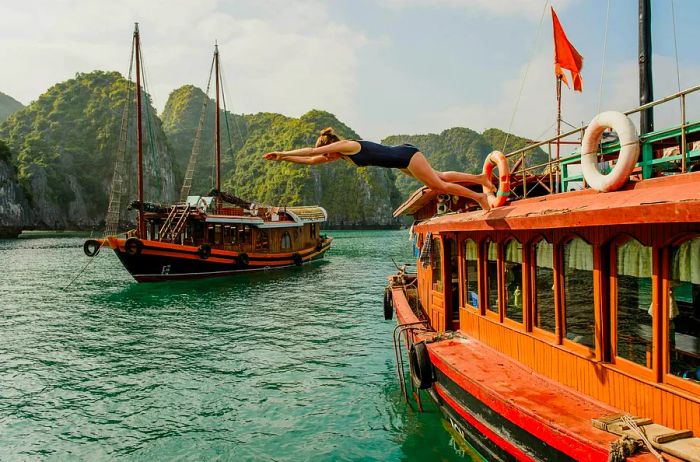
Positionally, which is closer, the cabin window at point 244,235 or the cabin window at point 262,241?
the cabin window at point 244,235

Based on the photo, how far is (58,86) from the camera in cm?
13450

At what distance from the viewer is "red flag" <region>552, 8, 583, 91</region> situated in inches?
557

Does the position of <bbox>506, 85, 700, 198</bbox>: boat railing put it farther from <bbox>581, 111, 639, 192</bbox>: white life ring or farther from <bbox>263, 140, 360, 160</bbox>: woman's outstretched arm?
<bbox>263, 140, 360, 160</bbox>: woman's outstretched arm

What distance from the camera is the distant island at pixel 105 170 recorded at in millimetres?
101812

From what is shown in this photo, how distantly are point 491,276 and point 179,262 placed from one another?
23.7 m

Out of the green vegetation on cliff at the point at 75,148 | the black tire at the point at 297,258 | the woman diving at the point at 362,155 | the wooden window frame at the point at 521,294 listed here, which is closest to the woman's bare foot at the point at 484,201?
the wooden window frame at the point at 521,294

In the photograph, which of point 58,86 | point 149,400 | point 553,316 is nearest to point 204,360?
point 149,400

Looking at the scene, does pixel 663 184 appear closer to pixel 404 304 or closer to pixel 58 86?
pixel 404 304

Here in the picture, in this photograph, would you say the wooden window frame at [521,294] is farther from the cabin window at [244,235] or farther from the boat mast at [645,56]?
the cabin window at [244,235]

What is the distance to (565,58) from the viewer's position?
47.4 feet

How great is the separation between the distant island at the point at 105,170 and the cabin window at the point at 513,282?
7796cm

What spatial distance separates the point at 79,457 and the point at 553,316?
7.47m

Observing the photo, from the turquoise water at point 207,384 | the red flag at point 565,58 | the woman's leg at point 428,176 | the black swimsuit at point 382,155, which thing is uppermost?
the red flag at point 565,58

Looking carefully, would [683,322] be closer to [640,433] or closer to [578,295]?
[578,295]
